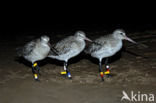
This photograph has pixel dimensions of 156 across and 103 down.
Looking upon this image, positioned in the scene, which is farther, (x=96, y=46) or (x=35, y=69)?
(x=35, y=69)

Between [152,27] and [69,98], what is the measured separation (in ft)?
31.7

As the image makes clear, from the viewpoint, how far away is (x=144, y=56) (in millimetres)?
9117

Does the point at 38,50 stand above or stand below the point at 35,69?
above

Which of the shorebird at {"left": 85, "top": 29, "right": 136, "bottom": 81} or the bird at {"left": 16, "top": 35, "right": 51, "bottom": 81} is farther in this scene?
the bird at {"left": 16, "top": 35, "right": 51, "bottom": 81}

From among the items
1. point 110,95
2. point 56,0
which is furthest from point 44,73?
point 56,0

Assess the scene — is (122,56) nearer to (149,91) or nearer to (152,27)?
(149,91)

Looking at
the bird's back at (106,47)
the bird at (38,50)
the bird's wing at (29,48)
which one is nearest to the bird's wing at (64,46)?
the bird at (38,50)

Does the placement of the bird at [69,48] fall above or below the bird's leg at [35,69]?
above

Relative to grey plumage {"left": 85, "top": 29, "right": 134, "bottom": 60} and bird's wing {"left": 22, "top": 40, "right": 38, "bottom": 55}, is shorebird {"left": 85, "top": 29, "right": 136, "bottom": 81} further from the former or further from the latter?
bird's wing {"left": 22, "top": 40, "right": 38, "bottom": 55}

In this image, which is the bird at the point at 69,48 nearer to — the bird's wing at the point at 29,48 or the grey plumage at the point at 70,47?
the grey plumage at the point at 70,47

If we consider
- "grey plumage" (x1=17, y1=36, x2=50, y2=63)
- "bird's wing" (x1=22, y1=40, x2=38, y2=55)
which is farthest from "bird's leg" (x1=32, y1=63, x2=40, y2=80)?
"bird's wing" (x1=22, y1=40, x2=38, y2=55)

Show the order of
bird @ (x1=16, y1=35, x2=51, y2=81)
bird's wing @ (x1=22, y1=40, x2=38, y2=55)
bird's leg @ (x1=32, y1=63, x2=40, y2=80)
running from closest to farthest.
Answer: bird's leg @ (x1=32, y1=63, x2=40, y2=80) → bird @ (x1=16, y1=35, x2=51, y2=81) → bird's wing @ (x1=22, y1=40, x2=38, y2=55)

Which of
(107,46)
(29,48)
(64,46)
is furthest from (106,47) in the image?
(29,48)

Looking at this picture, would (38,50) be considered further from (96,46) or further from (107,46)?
(107,46)
